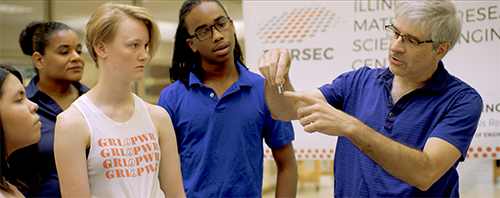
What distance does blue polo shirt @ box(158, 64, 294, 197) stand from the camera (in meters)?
1.86

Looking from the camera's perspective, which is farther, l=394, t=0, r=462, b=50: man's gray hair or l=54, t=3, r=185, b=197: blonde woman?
l=394, t=0, r=462, b=50: man's gray hair

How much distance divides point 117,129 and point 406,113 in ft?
3.76

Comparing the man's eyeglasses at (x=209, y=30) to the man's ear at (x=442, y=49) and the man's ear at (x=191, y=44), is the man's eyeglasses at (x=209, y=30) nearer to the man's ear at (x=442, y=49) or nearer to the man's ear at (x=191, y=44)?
the man's ear at (x=191, y=44)

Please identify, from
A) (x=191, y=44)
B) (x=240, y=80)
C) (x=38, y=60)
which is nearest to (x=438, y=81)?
(x=240, y=80)

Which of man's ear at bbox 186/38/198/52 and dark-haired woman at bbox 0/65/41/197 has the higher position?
man's ear at bbox 186/38/198/52

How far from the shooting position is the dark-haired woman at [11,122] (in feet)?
4.19

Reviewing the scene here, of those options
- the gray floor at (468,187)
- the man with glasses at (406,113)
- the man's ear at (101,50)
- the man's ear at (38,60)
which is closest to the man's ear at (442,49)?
the man with glasses at (406,113)

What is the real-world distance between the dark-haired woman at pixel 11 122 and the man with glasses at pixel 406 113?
867 mm

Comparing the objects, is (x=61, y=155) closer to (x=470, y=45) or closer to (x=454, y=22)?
(x=454, y=22)

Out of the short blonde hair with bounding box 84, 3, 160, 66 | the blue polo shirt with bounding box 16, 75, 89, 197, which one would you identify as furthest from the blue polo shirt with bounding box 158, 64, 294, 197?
the blue polo shirt with bounding box 16, 75, 89, 197

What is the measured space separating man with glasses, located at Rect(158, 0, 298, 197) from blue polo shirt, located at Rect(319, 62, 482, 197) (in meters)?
0.38

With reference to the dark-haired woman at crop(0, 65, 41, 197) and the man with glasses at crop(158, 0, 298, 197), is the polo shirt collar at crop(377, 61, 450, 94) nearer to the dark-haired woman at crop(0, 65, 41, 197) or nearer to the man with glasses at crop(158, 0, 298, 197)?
the man with glasses at crop(158, 0, 298, 197)

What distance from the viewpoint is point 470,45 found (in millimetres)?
2539

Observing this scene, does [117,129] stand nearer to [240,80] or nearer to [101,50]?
[101,50]
